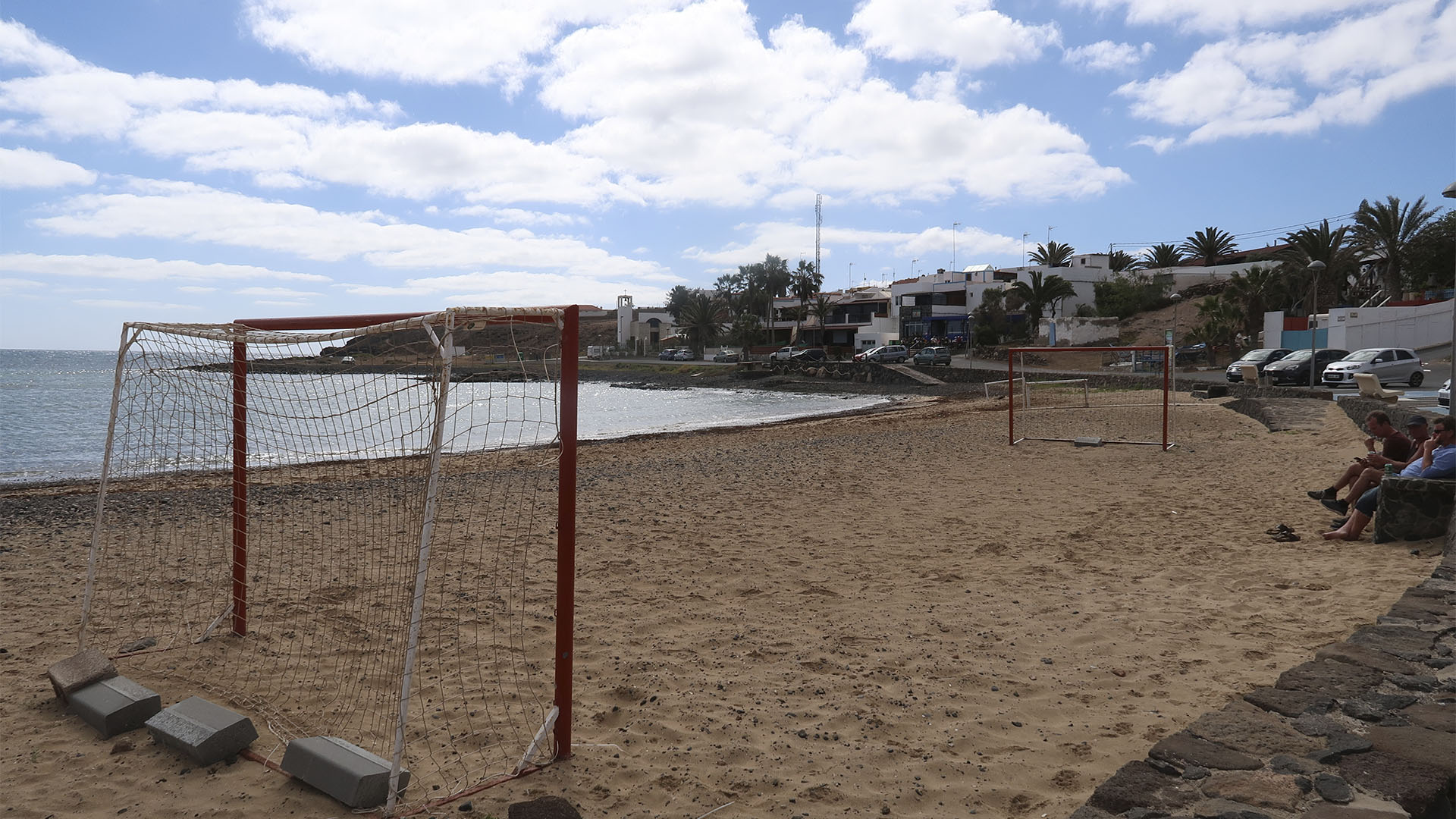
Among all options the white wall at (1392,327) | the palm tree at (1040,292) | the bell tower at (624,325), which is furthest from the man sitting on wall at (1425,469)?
the bell tower at (624,325)

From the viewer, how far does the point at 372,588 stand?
5.89 meters

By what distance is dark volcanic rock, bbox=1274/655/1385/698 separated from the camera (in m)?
3.47

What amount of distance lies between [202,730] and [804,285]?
259 feet

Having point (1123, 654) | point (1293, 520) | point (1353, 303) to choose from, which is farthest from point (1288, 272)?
point (1123, 654)

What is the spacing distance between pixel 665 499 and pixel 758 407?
28.3m

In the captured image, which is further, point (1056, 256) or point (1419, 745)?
point (1056, 256)

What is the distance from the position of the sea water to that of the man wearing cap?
23.0ft

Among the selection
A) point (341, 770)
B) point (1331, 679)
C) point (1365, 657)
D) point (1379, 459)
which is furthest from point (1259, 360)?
point (341, 770)

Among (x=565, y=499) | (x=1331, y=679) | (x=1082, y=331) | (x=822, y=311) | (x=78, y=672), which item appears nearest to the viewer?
(x=565, y=499)

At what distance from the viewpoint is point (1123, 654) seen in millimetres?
4312

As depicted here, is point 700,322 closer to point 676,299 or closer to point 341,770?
point 676,299

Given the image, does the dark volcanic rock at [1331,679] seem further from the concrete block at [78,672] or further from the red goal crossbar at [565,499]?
the concrete block at [78,672]

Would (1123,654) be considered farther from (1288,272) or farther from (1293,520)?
(1288,272)

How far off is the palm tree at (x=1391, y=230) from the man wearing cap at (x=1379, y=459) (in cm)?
4199
